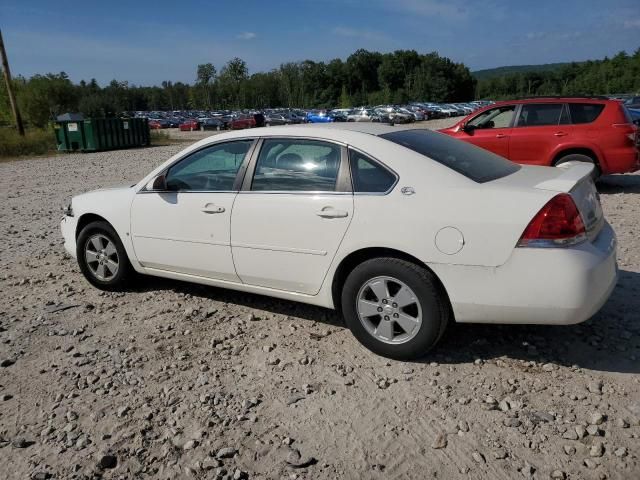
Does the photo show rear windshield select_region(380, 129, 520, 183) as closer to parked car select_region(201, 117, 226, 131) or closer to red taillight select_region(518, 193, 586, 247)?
red taillight select_region(518, 193, 586, 247)

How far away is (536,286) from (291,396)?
5.28ft

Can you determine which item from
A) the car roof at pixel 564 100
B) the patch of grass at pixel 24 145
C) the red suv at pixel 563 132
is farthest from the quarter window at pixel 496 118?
the patch of grass at pixel 24 145

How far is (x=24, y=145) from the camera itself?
26.4 meters

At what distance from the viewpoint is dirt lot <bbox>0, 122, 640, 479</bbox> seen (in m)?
2.70

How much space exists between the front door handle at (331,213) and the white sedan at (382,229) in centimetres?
1

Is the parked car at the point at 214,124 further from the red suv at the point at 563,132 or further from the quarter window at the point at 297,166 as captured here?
the quarter window at the point at 297,166

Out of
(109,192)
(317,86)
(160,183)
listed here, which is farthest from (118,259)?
(317,86)

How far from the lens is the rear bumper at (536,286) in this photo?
3.05 metres

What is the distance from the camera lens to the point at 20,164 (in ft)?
71.2

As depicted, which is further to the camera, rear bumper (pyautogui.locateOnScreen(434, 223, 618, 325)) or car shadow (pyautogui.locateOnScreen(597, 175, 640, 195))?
car shadow (pyautogui.locateOnScreen(597, 175, 640, 195))

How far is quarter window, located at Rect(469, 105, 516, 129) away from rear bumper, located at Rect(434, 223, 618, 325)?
7.09 meters

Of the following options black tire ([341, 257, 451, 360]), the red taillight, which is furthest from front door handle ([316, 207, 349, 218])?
the red taillight

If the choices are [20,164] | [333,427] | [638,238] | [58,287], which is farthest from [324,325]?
[20,164]

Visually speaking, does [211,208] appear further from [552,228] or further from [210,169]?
[552,228]
